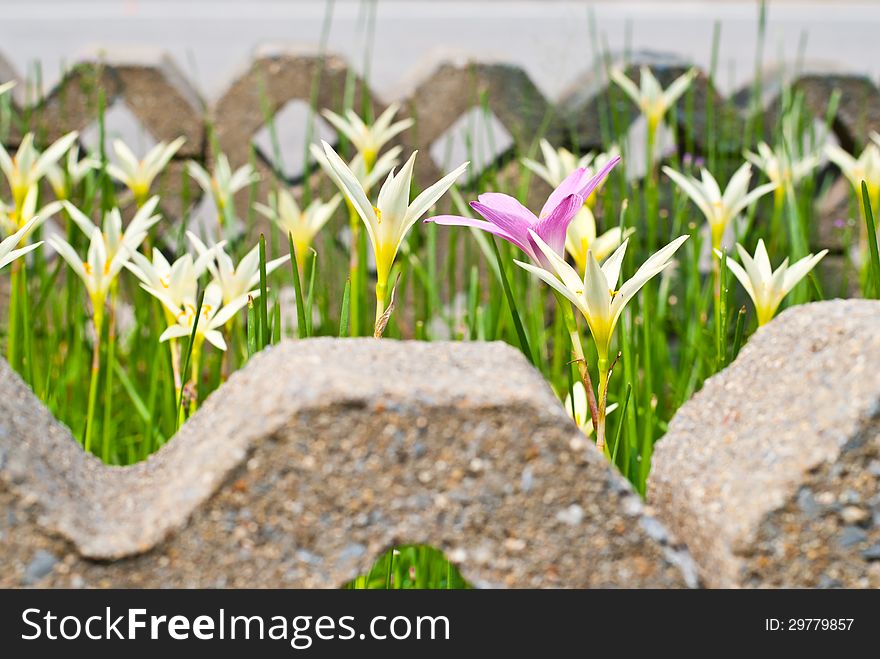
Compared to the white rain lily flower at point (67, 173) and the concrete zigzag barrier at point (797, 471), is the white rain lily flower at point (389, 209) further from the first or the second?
the white rain lily flower at point (67, 173)

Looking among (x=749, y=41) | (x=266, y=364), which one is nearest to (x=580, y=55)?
(x=266, y=364)

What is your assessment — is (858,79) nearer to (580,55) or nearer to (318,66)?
(580,55)

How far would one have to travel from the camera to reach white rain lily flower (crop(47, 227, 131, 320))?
2.67 feet

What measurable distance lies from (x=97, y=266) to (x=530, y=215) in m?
0.38

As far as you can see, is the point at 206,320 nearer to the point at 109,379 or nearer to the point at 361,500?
the point at 109,379

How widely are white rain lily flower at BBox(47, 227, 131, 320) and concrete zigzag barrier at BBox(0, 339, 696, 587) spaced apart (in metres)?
0.26

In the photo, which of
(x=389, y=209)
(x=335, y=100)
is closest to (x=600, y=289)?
(x=389, y=209)

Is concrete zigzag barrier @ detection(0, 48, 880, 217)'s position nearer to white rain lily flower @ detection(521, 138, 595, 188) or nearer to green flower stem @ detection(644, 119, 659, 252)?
green flower stem @ detection(644, 119, 659, 252)

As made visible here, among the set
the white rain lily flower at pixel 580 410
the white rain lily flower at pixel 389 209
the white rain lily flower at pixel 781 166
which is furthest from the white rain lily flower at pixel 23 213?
the white rain lily flower at pixel 781 166

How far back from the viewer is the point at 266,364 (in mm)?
604

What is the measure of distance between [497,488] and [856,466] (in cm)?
20

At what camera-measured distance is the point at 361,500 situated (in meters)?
0.56

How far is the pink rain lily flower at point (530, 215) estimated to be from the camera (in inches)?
25.3

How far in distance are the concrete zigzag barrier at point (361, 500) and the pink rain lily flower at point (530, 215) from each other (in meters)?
0.11
